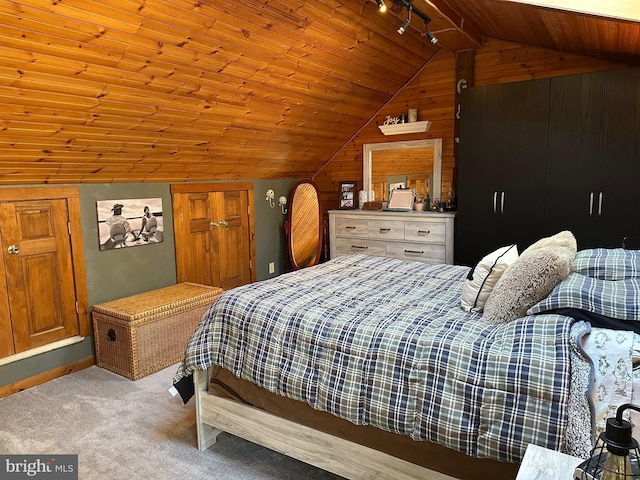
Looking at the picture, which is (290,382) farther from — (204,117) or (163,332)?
(204,117)

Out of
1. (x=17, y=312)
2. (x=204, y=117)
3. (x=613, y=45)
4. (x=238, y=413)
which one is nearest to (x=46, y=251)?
(x=17, y=312)

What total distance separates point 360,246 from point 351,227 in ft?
0.75

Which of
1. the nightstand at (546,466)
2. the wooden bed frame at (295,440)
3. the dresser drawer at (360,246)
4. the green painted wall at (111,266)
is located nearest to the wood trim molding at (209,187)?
the green painted wall at (111,266)

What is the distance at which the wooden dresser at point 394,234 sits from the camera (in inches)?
164

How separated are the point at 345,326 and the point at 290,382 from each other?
1.10ft

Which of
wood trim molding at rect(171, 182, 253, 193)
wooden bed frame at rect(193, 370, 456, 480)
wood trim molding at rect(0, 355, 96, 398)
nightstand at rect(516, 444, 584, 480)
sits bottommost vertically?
wood trim molding at rect(0, 355, 96, 398)

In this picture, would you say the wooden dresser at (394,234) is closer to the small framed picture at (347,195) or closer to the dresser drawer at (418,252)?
the dresser drawer at (418,252)

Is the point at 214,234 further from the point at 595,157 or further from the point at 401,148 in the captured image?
the point at 595,157

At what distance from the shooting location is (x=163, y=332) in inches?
127

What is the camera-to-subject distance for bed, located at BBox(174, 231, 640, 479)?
139cm

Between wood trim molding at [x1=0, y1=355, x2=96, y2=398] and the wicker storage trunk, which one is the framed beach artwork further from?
wood trim molding at [x1=0, y1=355, x2=96, y2=398]

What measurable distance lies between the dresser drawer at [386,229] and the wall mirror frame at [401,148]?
542mm

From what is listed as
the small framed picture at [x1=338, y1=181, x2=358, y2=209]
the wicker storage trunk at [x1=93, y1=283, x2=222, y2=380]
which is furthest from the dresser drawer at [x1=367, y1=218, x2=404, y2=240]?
the wicker storage trunk at [x1=93, y1=283, x2=222, y2=380]

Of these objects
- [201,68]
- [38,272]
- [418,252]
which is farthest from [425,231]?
[38,272]
